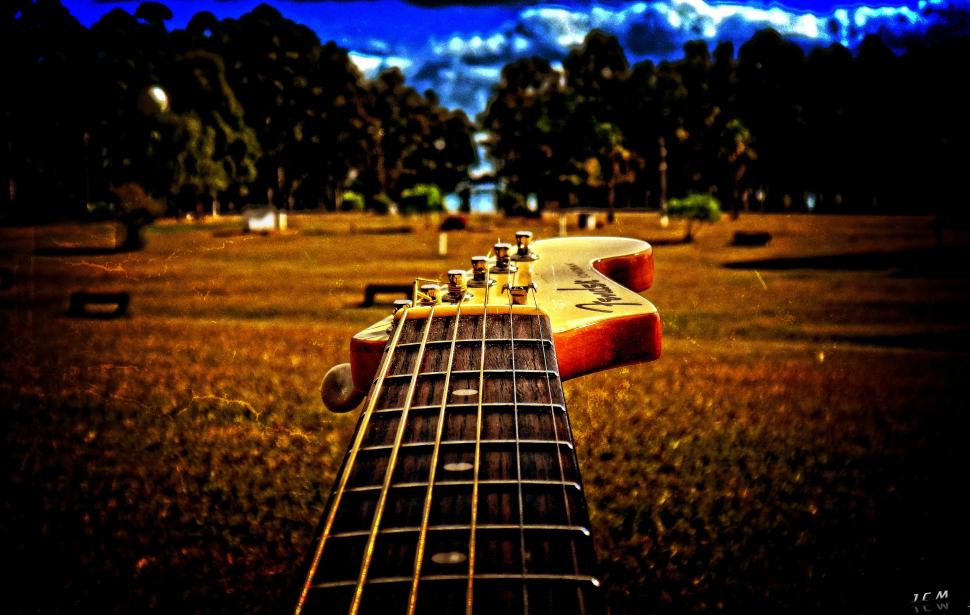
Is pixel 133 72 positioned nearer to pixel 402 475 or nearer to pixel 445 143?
pixel 402 475

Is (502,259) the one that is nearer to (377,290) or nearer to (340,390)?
(340,390)

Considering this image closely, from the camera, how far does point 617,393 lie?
5.71 meters

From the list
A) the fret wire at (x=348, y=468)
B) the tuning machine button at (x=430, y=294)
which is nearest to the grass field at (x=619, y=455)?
the fret wire at (x=348, y=468)

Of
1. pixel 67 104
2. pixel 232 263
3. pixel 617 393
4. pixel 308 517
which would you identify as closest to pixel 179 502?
pixel 308 517

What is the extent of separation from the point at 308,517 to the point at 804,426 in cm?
375

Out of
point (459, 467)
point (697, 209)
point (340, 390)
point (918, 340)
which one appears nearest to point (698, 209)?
point (697, 209)

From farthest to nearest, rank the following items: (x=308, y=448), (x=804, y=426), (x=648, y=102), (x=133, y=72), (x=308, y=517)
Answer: (x=648, y=102) → (x=133, y=72) → (x=804, y=426) → (x=308, y=448) → (x=308, y=517)

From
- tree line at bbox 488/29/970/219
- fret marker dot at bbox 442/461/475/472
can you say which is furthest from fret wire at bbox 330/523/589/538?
tree line at bbox 488/29/970/219

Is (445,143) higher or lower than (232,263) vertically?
higher

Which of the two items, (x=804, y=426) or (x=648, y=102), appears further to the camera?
(x=648, y=102)

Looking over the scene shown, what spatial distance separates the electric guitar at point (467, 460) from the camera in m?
1.43

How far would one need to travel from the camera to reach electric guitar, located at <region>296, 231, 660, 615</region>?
56.2 inches

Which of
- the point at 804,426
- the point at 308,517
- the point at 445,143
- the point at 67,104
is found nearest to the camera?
the point at 308,517

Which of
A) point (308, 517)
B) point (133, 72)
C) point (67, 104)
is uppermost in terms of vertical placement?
point (133, 72)
